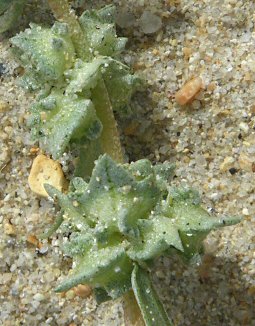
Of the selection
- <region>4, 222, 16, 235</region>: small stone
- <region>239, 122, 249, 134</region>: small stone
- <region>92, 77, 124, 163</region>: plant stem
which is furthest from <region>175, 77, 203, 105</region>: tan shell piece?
<region>4, 222, 16, 235</region>: small stone

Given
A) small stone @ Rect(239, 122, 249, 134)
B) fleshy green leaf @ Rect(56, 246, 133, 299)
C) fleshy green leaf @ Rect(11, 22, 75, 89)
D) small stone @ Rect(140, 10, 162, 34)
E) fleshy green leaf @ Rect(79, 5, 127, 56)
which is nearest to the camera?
fleshy green leaf @ Rect(56, 246, 133, 299)

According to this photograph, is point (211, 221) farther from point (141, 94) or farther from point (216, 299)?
point (141, 94)

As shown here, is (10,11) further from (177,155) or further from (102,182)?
(102,182)

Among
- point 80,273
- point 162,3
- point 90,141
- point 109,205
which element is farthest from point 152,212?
point 162,3

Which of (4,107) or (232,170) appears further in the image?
(4,107)

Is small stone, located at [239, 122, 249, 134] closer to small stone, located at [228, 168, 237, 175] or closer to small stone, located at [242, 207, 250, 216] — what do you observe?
small stone, located at [228, 168, 237, 175]

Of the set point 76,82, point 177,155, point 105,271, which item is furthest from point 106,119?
point 105,271

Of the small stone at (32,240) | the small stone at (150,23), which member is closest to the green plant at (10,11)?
the small stone at (150,23)
